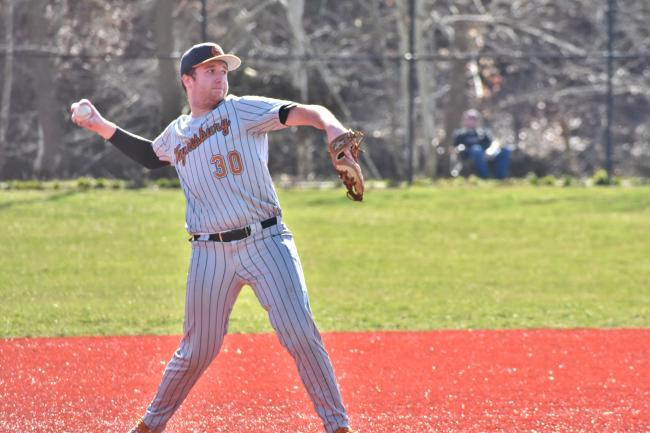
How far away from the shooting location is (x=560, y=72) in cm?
2245

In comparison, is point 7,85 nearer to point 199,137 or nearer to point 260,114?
point 199,137

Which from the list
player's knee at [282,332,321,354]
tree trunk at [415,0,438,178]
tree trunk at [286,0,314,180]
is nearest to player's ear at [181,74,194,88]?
player's knee at [282,332,321,354]

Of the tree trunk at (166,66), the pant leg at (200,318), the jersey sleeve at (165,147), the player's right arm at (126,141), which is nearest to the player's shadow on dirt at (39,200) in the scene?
the tree trunk at (166,66)

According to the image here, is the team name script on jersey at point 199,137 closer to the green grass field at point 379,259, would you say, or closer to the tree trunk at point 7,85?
the green grass field at point 379,259

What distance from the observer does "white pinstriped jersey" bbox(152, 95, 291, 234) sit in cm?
507

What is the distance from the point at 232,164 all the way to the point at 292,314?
671 mm

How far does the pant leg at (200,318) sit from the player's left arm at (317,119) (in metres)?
0.64

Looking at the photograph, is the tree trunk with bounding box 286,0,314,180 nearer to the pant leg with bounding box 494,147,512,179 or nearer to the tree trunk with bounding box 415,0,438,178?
the tree trunk with bounding box 415,0,438,178

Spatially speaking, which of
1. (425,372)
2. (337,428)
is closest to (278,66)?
(425,372)

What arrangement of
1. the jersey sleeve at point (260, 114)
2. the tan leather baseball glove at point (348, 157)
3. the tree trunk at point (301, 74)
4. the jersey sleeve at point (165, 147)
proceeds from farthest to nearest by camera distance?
the tree trunk at point (301, 74), the jersey sleeve at point (165, 147), the jersey sleeve at point (260, 114), the tan leather baseball glove at point (348, 157)

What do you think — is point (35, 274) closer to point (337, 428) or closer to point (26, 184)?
point (26, 184)

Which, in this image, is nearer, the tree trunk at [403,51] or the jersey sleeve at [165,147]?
the jersey sleeve at [165,147]

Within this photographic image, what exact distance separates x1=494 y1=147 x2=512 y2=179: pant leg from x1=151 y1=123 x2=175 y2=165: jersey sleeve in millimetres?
12264

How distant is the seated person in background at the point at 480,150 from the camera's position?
17016mm
